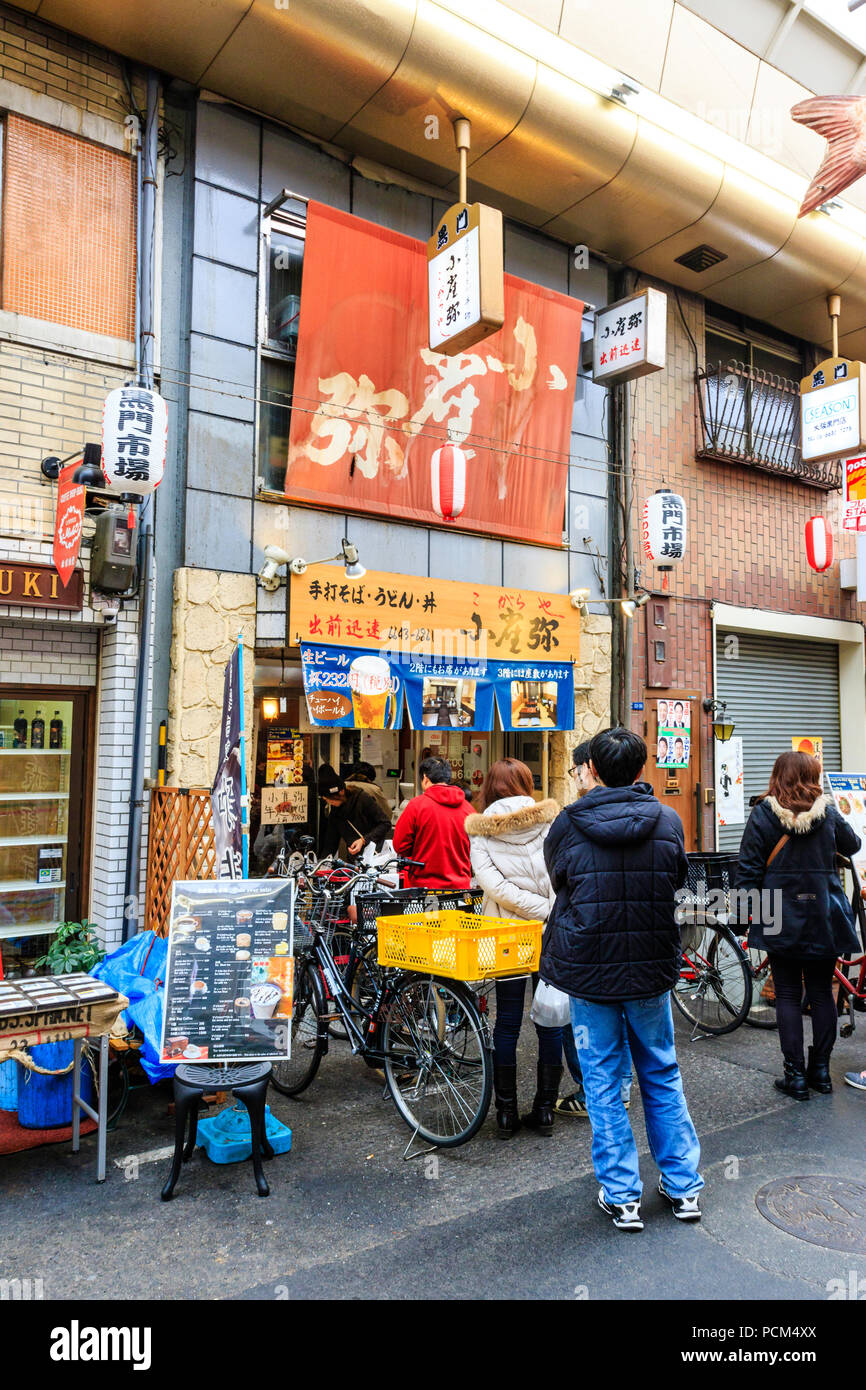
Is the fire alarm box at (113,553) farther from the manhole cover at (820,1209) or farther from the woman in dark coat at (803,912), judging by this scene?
the manhole cover at (820,1209)

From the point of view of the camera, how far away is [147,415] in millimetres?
6598

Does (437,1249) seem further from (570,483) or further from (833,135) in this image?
(833,135)

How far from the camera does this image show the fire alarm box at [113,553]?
22.9 feet

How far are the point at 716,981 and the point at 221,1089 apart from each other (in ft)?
13.7

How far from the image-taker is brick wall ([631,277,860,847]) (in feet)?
38.2

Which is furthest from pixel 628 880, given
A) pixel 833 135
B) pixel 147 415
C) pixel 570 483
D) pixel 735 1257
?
pixel 833 135

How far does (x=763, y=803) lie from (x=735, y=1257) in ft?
9.68

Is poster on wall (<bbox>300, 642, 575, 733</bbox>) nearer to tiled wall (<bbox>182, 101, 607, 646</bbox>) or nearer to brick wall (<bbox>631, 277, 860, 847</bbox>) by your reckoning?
tiled wall (<bbox>182, 101, 607, 646</bbox>)

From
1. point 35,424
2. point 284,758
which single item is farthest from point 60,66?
point 284,758

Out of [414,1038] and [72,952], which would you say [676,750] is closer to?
[414,1038]

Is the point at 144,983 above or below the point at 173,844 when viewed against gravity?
below

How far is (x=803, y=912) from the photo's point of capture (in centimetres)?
574

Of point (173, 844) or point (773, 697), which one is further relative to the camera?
point (773, 697)

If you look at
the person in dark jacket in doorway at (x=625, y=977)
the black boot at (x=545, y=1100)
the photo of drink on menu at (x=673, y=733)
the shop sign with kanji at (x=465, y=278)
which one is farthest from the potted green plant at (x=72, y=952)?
the photo of drink on menu at (x=673, y=733)
